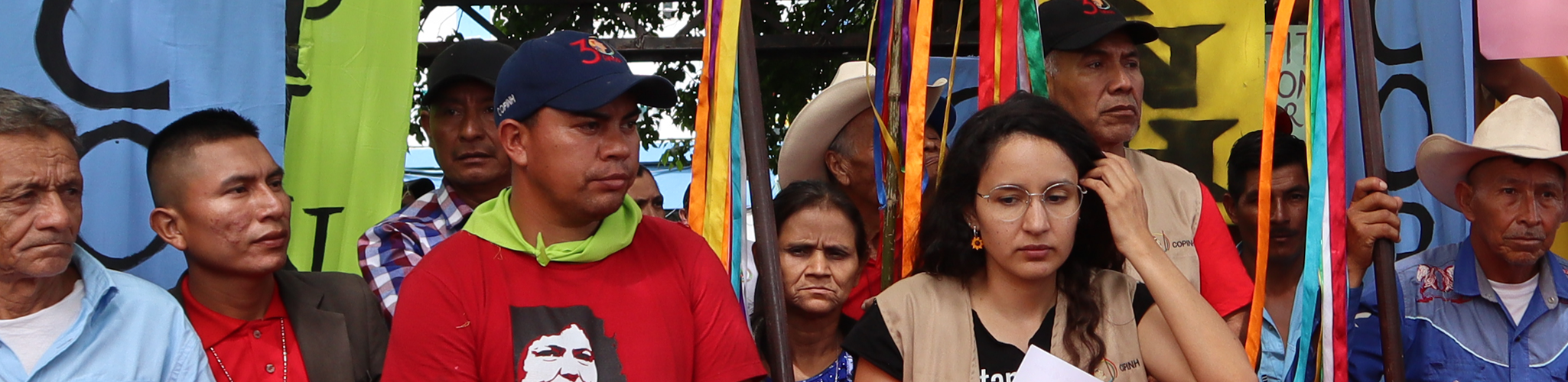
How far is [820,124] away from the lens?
3.43 meters

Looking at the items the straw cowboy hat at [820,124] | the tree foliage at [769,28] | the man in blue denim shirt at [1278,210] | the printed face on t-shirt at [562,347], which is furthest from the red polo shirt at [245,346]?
the tree foliage at [769,28]

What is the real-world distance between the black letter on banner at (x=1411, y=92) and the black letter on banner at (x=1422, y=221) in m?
0.08

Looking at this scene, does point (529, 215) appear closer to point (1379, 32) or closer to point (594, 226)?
point (594, 226)

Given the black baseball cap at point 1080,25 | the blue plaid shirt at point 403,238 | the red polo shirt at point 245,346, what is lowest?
the red polo shirt at point 245,346

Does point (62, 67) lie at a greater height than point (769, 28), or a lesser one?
lesser

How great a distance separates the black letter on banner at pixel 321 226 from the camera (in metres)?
3.22

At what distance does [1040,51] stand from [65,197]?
1808 millimetres

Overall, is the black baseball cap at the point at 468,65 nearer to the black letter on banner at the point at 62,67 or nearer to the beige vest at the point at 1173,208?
the black letter on banner at the point at 62,67

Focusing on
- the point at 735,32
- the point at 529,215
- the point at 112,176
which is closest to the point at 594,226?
the point at 529,215

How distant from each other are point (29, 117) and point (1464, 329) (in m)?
2.98

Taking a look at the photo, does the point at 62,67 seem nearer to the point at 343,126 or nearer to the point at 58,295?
the point at 343,126

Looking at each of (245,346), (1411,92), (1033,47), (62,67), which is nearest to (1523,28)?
(1411,92)

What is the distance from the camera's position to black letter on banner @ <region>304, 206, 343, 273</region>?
3217 mm

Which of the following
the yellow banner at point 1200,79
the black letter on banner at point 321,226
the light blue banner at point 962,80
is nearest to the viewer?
the black letter on banner at point 321,226
